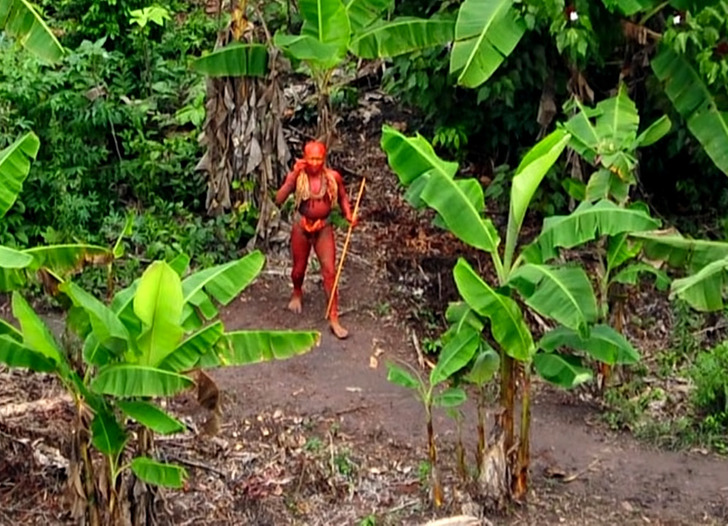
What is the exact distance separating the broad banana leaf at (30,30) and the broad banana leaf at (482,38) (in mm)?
2760

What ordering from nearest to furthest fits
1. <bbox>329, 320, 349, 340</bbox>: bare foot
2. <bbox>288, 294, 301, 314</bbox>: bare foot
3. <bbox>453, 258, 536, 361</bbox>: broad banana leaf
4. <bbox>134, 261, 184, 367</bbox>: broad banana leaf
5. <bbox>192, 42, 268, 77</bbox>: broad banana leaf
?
<bbox>134, 261, 184, 367</bbox>: broad banana leaf → <bbox>453, 258, 536, 361</bbox>: broad banana leaf → <bbox>192, 42, 268, 77</bbox>: broad banana leaf → <bbox>329, 320, 349, 340</bbox>: bare foot → <bbox>288, 294, 301, 314</bbox>: bare foot

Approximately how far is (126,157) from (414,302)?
2971 millimetres

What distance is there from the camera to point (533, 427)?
8.72m

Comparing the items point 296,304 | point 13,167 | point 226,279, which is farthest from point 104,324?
point 296,304

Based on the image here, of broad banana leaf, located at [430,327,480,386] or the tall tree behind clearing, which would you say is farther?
the tall tree behind clearing

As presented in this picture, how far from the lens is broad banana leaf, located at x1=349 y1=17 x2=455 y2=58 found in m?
9.01

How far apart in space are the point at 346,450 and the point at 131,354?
216cm

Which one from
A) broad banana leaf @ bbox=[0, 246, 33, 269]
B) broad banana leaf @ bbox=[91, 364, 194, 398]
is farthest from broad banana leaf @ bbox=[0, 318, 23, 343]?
broad banana leaf @ bbox=[91, 364, 194, 398]

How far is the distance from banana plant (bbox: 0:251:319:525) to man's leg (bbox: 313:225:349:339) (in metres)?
2.31

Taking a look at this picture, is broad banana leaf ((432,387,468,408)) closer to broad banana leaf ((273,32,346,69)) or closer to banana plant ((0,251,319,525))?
banana plant ((0,251,319,525))

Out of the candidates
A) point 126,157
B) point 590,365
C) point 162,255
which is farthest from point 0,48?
point 590,365

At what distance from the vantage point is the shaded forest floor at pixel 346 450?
7.62 m

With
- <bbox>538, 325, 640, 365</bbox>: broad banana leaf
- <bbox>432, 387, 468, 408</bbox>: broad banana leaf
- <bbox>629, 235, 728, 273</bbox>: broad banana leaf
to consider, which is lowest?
<bbox>432, 387, 468, 408</bbox>: broad banana leaf

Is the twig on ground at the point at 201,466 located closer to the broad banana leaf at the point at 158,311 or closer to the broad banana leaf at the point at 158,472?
the broad banana leaf at the point at 158,472
